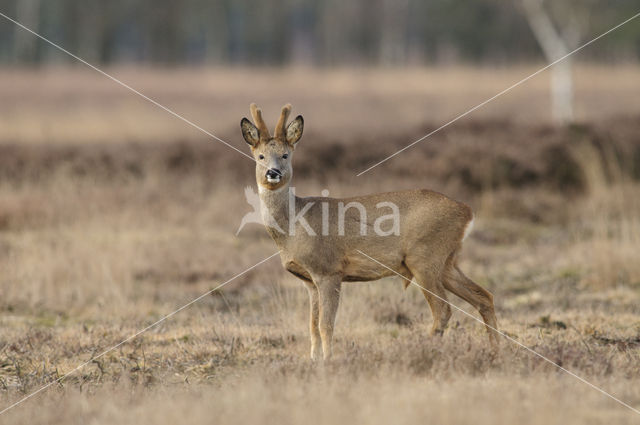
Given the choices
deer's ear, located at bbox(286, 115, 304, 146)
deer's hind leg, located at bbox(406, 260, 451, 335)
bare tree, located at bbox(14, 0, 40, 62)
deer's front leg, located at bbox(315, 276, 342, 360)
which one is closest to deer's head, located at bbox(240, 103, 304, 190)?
deer's ear, located at bbox(286, 115, 304, 146)

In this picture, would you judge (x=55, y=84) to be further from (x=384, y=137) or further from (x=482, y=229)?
(x=482, y=229)

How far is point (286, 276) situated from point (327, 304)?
542 cm

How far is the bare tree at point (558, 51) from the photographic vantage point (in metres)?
27.4

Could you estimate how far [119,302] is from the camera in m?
11.5

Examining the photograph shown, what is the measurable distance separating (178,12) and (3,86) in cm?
3893

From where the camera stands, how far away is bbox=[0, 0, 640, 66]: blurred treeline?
204 feet

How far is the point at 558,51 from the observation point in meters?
29.0

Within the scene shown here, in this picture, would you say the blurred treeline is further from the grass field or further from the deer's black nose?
the deer's black nose

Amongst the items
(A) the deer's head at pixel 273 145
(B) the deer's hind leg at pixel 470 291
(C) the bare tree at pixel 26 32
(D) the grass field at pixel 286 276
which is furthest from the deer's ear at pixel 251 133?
(C) the bare tree at pixel 26 32

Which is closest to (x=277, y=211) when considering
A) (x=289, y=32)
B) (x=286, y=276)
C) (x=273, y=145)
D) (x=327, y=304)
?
(x=273, y=145)

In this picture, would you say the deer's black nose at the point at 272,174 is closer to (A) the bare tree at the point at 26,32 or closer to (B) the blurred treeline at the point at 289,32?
(B) the blurred treeline at the point at 289,32

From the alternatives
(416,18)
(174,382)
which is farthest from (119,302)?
(416,18)

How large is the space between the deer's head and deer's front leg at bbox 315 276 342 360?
90 cm

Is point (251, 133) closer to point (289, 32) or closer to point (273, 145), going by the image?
point (273, 145)
